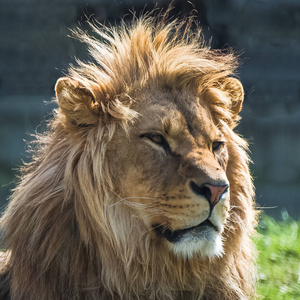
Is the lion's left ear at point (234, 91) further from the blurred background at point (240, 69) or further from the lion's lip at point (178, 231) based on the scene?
the blurred background at point (240, 69)

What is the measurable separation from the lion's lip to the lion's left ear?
30.7 inches

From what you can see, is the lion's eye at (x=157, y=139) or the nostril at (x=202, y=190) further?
the lion's eye at (x=157, y=139)

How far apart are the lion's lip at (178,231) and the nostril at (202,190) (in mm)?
107

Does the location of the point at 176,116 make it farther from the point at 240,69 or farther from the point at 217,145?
the point at 240,69

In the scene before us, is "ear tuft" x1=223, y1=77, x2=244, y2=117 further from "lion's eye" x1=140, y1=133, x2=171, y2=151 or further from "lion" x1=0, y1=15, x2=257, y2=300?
"lion's eye" x1=140, y1=133, x2=171, y2=151

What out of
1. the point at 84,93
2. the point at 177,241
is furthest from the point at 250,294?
the point at 84,93

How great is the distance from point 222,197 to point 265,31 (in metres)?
3.64

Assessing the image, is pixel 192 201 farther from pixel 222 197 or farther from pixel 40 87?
pixel 40 87

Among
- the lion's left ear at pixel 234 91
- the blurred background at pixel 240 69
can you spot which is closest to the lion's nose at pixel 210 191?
the lion's left ear at pixel 234 91

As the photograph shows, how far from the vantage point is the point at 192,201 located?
2211mm

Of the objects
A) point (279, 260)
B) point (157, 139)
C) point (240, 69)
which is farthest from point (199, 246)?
point (240, 69)

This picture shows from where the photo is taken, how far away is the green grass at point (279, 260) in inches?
127

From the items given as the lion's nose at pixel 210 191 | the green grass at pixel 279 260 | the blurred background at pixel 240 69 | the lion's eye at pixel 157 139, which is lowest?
the green grass at pixel 279 260

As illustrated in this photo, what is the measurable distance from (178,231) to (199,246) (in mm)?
102
